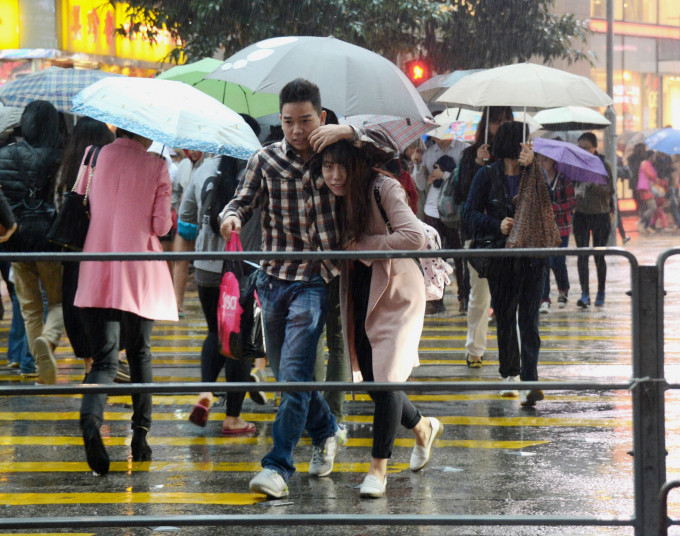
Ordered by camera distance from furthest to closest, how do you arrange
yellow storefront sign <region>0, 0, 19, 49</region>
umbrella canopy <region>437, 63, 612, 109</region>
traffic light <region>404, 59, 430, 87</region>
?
yellow storefront sign <region>0, 0, 19, 49</region> → traffic light <region>404, 59, 430, 87</region> → umbrella canopy <region>437, 63, 612, 109</region>

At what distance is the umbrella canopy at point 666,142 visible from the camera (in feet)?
85.3

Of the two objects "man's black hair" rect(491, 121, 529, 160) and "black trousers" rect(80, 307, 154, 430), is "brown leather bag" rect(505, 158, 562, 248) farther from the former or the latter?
"black trousers" rect(80, 307, 154, 430)

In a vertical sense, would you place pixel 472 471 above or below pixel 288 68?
below

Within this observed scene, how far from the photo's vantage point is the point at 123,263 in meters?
5.88

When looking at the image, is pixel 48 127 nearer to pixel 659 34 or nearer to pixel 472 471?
pixel 472 471

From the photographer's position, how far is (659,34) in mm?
40281

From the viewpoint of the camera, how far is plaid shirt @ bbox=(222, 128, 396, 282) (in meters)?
5.43

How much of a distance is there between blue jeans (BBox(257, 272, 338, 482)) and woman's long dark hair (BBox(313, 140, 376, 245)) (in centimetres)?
32

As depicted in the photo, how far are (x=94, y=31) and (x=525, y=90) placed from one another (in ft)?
49.8

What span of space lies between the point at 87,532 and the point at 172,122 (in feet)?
6.94

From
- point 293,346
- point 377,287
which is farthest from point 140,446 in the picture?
point 377,287

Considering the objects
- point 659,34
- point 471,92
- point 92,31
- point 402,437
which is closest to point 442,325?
point 471,92

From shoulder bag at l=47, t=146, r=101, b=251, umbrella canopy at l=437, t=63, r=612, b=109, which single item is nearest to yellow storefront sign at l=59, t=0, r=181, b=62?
umbrella canopy at l=437, t=63, r=612, b=109

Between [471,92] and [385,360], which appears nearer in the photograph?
[385,360]
